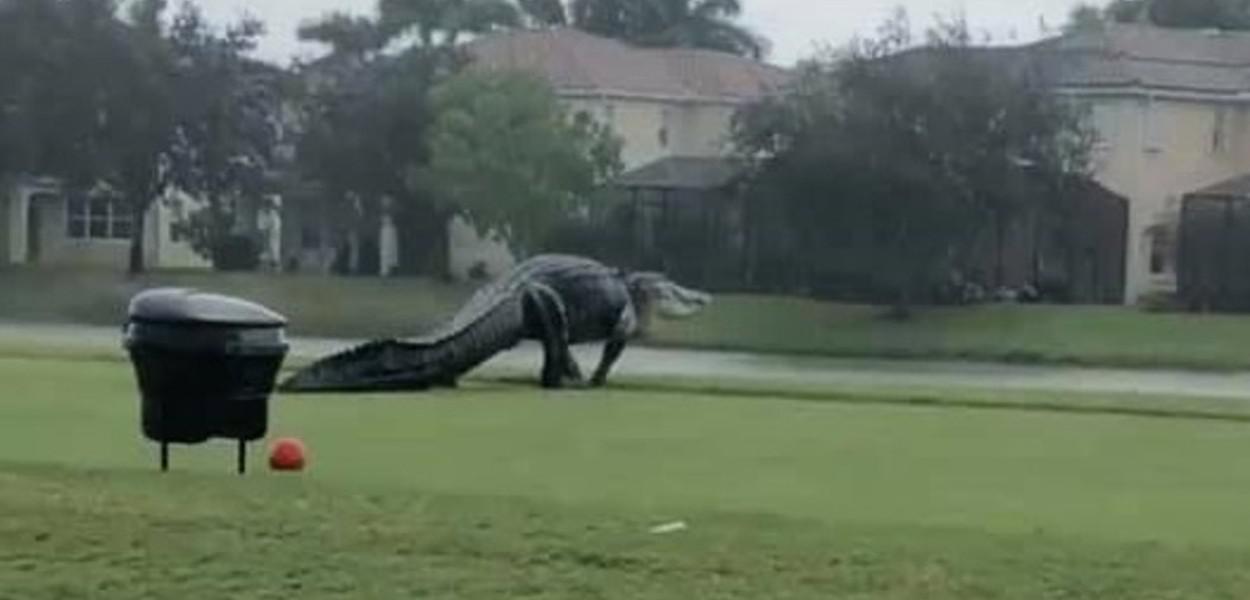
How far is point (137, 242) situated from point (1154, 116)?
2509cm

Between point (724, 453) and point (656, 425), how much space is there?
146 inches

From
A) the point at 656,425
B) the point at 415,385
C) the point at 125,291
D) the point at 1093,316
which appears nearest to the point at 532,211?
the point at 125,291

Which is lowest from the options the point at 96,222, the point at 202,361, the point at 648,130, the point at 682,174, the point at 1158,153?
the point at 96,222

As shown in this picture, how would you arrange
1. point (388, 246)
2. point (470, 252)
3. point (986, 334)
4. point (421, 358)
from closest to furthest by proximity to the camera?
point (421, 358)
point (986, 334)
point (470, 252)
point (388, 246)

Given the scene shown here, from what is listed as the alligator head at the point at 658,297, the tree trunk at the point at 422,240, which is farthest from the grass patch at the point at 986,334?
the tree trunk at the point at 422,240

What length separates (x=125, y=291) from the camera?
63500mm

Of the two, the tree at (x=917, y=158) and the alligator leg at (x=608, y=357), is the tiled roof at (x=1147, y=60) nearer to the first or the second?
the tree at (x=917, y=158)

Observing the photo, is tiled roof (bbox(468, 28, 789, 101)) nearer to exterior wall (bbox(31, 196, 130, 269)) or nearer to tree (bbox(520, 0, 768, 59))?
exterior wall (bbox(31, 196, 130, 269))

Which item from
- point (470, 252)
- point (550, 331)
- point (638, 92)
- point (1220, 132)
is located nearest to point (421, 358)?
point (550, 331)

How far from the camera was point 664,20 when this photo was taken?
110m

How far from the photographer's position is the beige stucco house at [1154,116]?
68.9 metres

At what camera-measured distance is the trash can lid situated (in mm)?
13883

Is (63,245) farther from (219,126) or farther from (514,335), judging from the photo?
(514,335)

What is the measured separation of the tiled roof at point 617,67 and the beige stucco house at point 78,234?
9.88 metres
